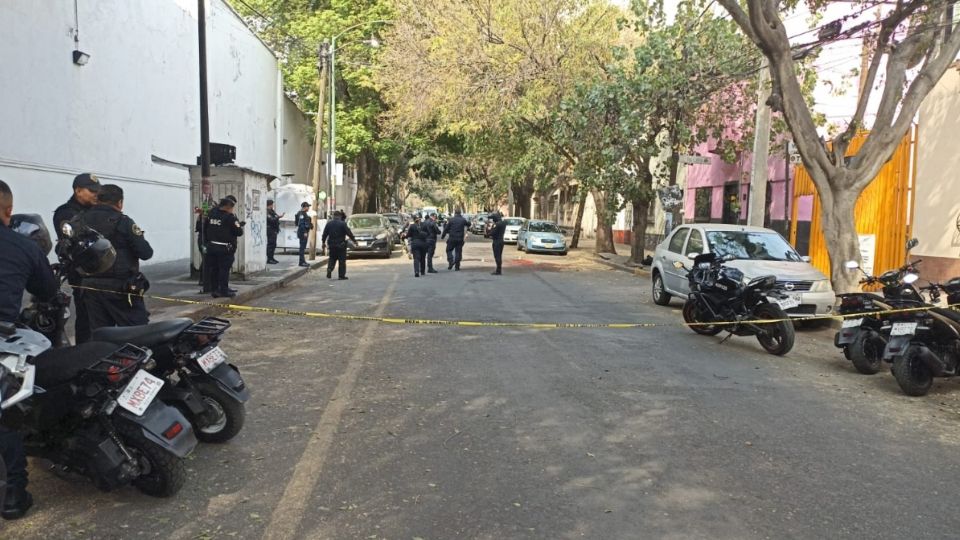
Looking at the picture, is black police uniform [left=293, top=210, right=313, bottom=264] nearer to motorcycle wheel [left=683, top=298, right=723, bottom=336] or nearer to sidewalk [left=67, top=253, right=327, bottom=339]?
sidewalk [left=67, top=253, right=327, bottom=339]

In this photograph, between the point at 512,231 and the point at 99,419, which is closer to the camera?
the point at 99,419

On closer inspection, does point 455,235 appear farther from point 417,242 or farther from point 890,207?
point 890,207

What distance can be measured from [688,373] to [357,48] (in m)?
28.8

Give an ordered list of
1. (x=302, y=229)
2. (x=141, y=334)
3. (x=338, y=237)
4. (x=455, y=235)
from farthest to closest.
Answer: (x=302, y=229) < (x=455, y=235) < (x=338, y=237) < (x=141, y=334)

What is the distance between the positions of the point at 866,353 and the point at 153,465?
7.05 meters

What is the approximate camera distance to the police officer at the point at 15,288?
373cm

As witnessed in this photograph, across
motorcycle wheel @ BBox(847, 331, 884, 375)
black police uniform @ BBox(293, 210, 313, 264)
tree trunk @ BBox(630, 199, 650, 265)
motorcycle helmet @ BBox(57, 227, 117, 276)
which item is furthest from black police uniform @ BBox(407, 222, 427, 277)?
motorcycle helmet @ BBox(57, 227, 117, 276)

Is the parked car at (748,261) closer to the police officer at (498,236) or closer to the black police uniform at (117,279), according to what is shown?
the police officer at (498,236)

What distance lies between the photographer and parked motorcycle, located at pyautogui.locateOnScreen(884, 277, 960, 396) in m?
6.68

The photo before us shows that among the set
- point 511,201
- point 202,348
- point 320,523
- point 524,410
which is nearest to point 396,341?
point 524,410

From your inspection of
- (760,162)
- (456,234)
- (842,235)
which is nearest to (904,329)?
(842,235)

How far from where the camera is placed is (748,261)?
10.6 metres

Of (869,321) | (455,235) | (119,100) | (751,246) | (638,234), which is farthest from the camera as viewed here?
(638,234)

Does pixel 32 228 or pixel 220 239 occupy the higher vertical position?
pixel 32 228
